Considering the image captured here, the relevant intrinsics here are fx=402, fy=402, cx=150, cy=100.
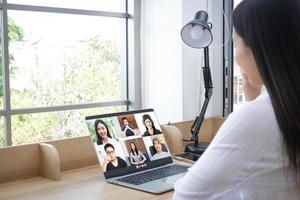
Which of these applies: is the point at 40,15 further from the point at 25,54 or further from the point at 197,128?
the point at 197,128

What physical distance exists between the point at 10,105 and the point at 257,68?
114 inches

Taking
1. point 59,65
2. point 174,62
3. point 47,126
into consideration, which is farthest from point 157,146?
point 59,65

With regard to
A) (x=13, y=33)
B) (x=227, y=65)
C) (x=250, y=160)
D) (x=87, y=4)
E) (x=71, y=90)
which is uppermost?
(x=87, y=4)

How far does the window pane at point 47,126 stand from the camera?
3.50 m

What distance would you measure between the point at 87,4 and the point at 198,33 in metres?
1.93

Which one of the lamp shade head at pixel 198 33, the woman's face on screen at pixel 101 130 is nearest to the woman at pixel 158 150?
the woman's face on screen at pixel 101 130

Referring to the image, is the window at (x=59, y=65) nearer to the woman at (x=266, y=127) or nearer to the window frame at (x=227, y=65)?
the window frame at (x=227, y=65)

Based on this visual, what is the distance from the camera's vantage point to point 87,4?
12.5ft

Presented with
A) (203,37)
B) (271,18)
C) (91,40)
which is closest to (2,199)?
(271,18)

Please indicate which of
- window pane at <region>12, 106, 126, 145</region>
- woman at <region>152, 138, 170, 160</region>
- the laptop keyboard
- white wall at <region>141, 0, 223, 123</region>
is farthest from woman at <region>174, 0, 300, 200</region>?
window pane at <region>12, 106, 126, 145</region>

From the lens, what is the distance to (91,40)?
3.90 meters

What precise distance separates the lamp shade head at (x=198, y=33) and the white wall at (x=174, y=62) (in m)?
0.68

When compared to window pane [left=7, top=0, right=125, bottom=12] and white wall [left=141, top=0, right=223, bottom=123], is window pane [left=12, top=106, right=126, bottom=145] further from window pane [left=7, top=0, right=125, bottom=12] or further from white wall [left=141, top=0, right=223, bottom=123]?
window pane [left=7, top=0, right=125, bottom=12]

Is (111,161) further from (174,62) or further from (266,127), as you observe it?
(174,62)
